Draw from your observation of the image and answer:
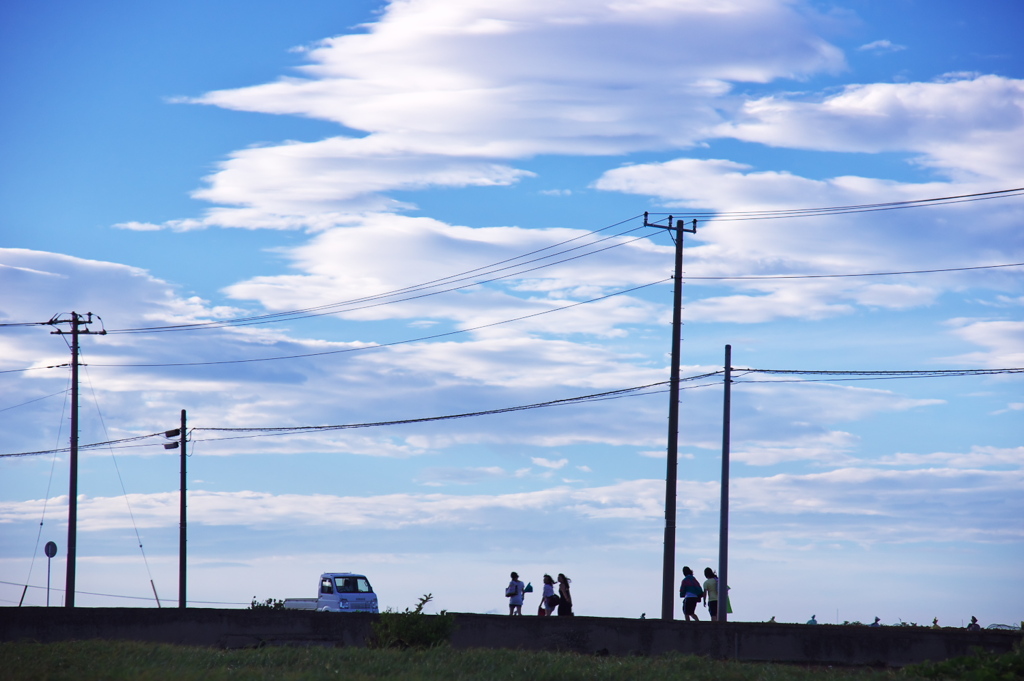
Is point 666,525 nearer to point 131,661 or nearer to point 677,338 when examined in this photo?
point 677,338

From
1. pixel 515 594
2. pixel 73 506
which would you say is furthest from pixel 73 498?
pixel 515 594

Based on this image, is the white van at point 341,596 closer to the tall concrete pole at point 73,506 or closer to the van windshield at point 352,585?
the van windshield at point 352,585

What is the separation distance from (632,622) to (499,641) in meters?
2.87

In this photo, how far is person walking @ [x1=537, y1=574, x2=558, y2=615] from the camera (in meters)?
29.7

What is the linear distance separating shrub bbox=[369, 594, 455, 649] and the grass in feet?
2.77

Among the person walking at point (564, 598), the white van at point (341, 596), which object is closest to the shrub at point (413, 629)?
the person walking at point (564, 598)

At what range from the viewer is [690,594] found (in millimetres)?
28672

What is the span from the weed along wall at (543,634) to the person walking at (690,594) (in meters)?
4.73

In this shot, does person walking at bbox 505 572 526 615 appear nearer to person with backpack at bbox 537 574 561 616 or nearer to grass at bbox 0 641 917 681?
person with backpack at bbox 537 574 561 616

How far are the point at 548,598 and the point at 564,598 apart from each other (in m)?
0.62

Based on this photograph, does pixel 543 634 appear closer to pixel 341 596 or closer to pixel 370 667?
pixel 370 667

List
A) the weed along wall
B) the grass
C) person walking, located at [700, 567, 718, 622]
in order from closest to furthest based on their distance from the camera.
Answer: the grass
the weed along wall
person walking, located at [700, 567, 718, 622]

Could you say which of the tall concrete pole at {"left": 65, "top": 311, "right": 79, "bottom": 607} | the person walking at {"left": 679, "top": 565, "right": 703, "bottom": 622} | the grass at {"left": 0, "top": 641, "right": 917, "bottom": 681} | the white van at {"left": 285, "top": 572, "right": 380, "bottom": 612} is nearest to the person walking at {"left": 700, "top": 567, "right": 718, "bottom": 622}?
the person walking at {"left": 679, "top": 565, "right": 703, "bottom": 622}

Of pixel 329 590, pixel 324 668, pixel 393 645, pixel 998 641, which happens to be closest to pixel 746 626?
pixel 998 641
